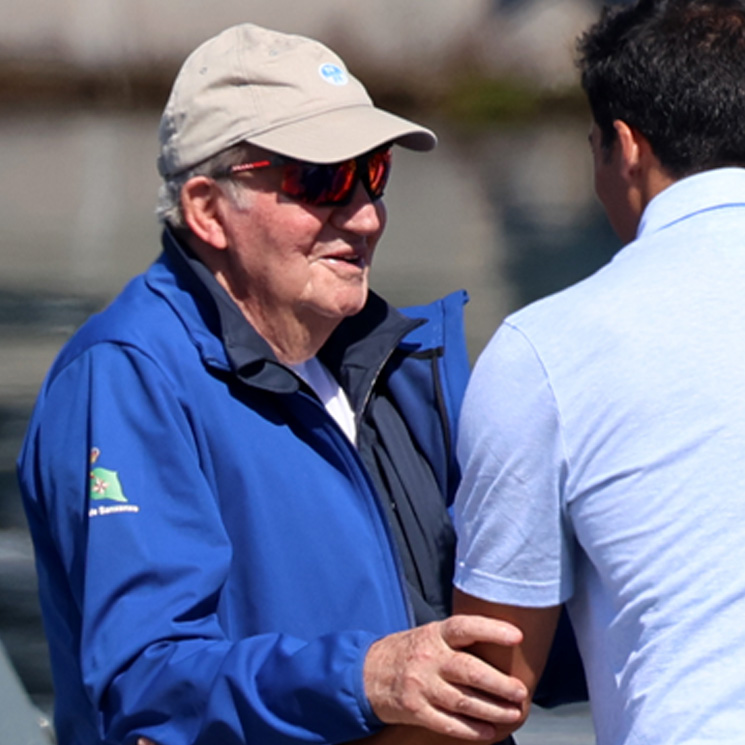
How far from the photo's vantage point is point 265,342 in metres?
2.03

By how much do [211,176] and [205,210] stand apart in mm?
51

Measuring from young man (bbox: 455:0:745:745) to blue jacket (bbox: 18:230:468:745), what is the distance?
0.33 metres

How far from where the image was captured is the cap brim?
80.7 inches

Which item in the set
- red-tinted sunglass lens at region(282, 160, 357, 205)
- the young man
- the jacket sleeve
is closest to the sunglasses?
red-tinted sunglass lens at region(282, 160, 357, 205)

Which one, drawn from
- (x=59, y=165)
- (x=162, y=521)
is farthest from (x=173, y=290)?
(x=59, y=165)

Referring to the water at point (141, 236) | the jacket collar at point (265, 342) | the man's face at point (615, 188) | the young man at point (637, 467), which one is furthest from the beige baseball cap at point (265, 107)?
the water at point (141, 236)

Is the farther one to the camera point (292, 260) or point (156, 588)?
point (292, 260)

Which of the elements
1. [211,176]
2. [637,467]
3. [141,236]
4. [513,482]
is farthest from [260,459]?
[141,236]

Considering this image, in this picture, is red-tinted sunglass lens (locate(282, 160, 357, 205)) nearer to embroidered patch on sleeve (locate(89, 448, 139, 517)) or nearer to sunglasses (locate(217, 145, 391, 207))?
sunglasses (locate(217, 145, 391, 207))

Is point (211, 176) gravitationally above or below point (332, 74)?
below

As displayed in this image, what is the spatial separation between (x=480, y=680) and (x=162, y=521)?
1.49 ft

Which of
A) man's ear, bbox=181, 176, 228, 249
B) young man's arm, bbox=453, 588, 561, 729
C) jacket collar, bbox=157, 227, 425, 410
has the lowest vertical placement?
young man's arm, bbox=453, 588, 561, 729

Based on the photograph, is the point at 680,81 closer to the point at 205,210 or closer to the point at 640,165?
the point at 640,165

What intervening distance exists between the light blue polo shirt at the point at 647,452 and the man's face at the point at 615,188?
0.23 meters
